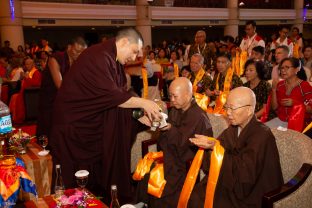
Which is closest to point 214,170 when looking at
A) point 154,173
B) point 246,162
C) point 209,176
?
point 209,176

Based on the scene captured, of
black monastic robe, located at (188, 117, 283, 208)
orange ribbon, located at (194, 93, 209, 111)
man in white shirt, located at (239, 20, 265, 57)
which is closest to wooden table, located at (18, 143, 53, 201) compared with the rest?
black monastic robe, located at (188, 117, 283, 208)

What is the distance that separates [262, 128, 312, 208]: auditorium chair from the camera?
1.85 m

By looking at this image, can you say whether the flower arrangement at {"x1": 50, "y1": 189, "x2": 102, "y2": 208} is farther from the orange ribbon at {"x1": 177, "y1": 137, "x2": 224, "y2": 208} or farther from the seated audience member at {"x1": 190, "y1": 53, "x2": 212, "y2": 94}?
the seated audience member at {"x1": 190, "y1": 53, "x2": 212, "y2": 94}

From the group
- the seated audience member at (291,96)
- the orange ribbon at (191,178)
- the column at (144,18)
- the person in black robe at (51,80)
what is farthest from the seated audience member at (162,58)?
the orange ribbon at (191,178)

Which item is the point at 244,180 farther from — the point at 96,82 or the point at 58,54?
the point at 58,54

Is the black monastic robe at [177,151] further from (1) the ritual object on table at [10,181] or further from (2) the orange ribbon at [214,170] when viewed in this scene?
(1) the ritual object on table at [10,181]

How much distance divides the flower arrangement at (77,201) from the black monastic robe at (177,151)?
64 centimetres

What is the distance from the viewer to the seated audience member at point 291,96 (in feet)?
10.5

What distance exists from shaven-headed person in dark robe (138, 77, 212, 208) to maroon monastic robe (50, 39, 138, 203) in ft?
0.96

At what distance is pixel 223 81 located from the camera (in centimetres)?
431

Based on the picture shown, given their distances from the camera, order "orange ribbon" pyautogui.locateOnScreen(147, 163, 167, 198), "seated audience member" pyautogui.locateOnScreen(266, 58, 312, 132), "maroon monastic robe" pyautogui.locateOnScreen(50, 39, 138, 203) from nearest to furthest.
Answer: "maroon monastic robe" pyautogui.locateOnScreen(50, 39, 138, 203) → "orange ribbon" pyautogui.locateOnScreen(147, 163, 167, 198) → "seated audience member" pyautogui.locateOnScreen(266, 58, 312, 132)

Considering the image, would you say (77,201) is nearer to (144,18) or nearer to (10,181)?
(10,181)

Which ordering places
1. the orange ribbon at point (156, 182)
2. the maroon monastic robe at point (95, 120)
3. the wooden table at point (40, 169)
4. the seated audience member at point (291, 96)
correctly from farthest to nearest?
the seated audience member at point (291, 96)
the wooden table at point (40, 169)
the orange ribbon at point (156, 182)
the maroon monastic robe at point (95, 120)

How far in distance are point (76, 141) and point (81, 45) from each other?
1.58 m
